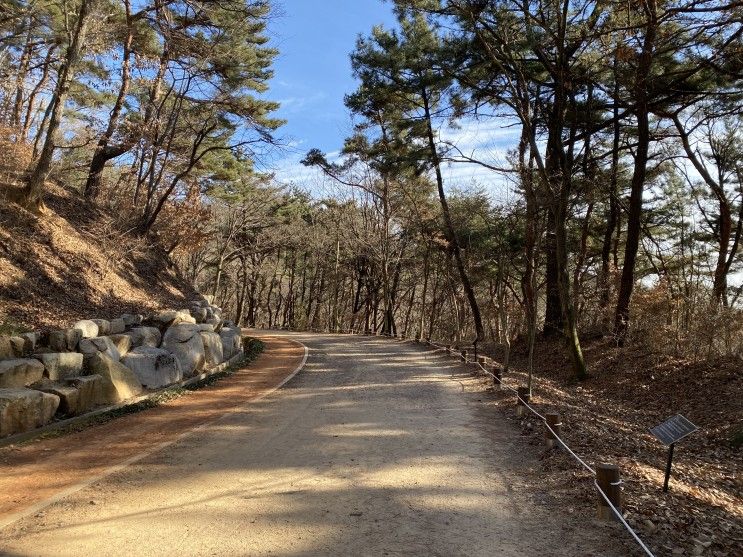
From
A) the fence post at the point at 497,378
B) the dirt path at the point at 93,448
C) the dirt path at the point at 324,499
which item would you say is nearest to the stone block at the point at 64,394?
the dirt path at the point at 93,448

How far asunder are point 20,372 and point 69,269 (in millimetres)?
5652

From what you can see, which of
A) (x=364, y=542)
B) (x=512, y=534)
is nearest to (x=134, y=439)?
(x=364, y=542)

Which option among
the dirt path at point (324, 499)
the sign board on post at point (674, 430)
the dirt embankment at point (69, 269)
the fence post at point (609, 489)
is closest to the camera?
the dirt path at point (324, 499)

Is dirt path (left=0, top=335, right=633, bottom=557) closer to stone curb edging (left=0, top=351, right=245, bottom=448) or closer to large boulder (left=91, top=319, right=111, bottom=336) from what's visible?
stone curb edging (left=0, top=351, right=245, bottom=448)

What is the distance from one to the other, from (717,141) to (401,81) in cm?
1273

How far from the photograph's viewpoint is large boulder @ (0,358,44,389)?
23.8 ft

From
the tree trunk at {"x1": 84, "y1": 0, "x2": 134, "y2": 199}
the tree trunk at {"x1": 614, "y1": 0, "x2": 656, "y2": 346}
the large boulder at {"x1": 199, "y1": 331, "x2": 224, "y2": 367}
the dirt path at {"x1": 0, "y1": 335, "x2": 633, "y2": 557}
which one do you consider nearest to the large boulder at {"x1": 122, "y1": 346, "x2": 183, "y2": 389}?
the large boulder at {"x1": 199, "y1": 331, "x2": 224, "y2": 367}

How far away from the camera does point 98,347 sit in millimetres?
9227

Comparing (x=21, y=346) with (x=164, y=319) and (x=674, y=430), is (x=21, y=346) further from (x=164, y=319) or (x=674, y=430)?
(x=674, y=430)

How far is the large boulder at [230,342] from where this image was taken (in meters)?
15.7

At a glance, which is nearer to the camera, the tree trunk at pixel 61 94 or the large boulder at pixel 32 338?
the large boulder at pixel 32 338

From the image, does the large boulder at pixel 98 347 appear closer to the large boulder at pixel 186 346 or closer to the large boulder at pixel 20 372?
the large boulder at pixel 20 372

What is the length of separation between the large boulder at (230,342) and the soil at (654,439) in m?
8.19

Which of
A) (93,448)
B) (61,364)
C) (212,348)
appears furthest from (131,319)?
(93,448)
